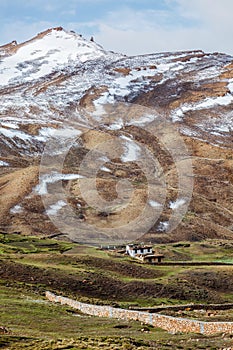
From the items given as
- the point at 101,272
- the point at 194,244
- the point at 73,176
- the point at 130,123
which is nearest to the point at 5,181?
the point at 73,176

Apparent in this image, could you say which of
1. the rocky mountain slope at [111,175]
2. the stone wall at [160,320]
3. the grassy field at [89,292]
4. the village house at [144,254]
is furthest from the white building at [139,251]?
the stone wall at [160,320]

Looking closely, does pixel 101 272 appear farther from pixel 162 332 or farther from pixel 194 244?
pixel 194 244

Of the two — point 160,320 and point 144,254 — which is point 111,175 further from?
point 160,320

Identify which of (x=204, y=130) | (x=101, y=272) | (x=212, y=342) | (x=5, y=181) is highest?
(x=204, y=130)

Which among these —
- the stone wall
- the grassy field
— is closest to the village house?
the grassy field

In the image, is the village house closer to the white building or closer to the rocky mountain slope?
the white building

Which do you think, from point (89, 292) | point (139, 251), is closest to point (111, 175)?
point (139, 251)
